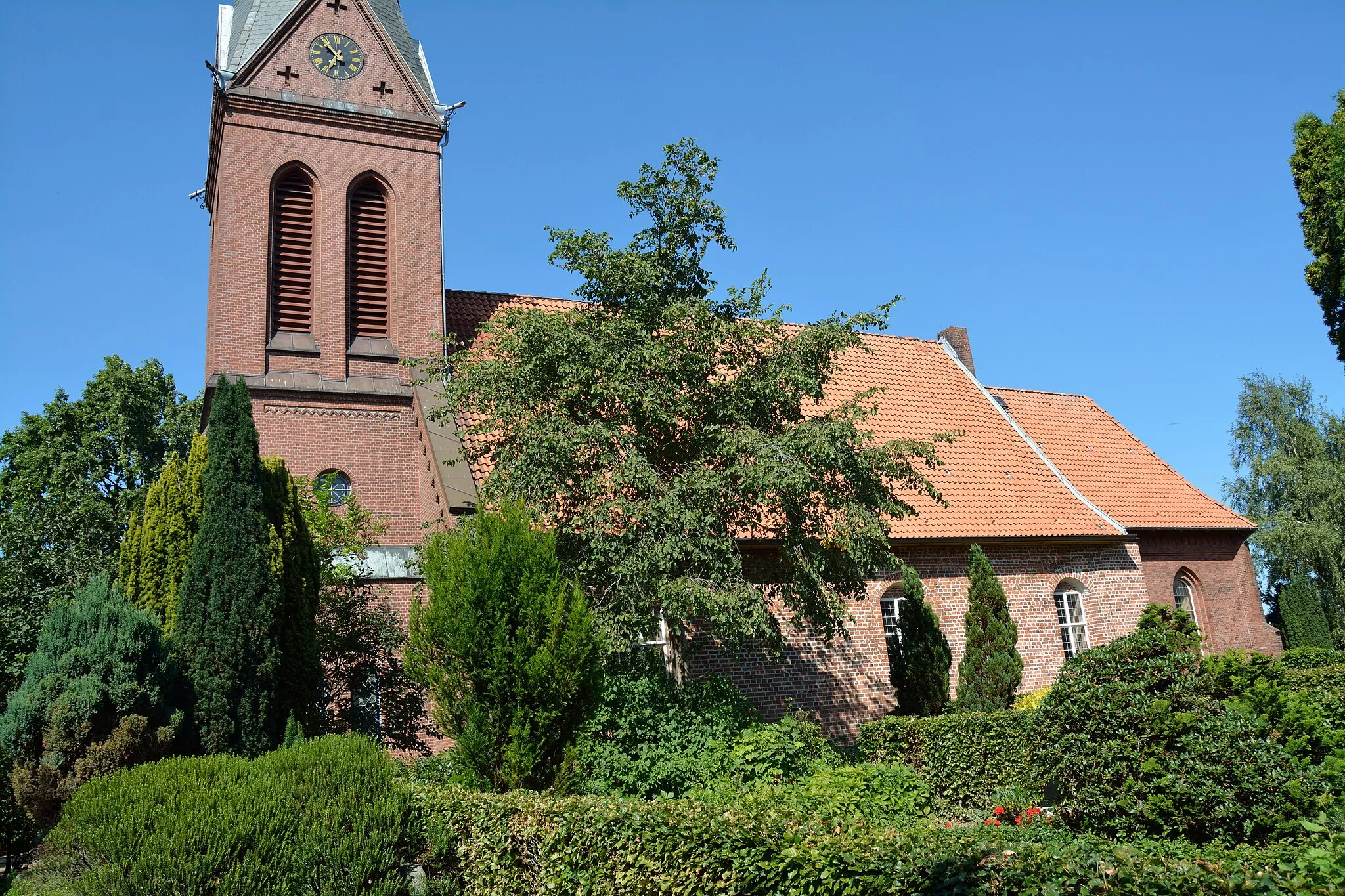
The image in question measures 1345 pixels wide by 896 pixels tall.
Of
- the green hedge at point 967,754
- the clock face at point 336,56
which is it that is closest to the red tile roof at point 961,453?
the green hedge at point 967,754

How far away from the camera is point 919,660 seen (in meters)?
15.6

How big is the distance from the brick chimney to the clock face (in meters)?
15.2

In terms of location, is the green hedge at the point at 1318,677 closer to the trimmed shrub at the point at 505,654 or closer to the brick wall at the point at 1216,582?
the brick wall at the point at 1216,582

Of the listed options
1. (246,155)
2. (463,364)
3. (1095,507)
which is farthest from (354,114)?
(1095,507)

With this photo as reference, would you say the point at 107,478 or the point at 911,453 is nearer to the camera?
the point at 911,453

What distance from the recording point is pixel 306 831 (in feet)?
23.8

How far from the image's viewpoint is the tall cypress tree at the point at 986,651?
1544 centimetres

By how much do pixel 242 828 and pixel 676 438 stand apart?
6.71 metres

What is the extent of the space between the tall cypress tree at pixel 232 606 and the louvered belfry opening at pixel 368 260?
199 inches

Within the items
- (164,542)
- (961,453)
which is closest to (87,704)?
(164,542)

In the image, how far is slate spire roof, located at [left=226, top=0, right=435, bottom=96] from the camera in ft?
54.0

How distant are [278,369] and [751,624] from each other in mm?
9053

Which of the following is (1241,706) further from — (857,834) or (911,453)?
(911,453)

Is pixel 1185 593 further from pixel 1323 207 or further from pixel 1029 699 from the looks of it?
pixel 1323 207
